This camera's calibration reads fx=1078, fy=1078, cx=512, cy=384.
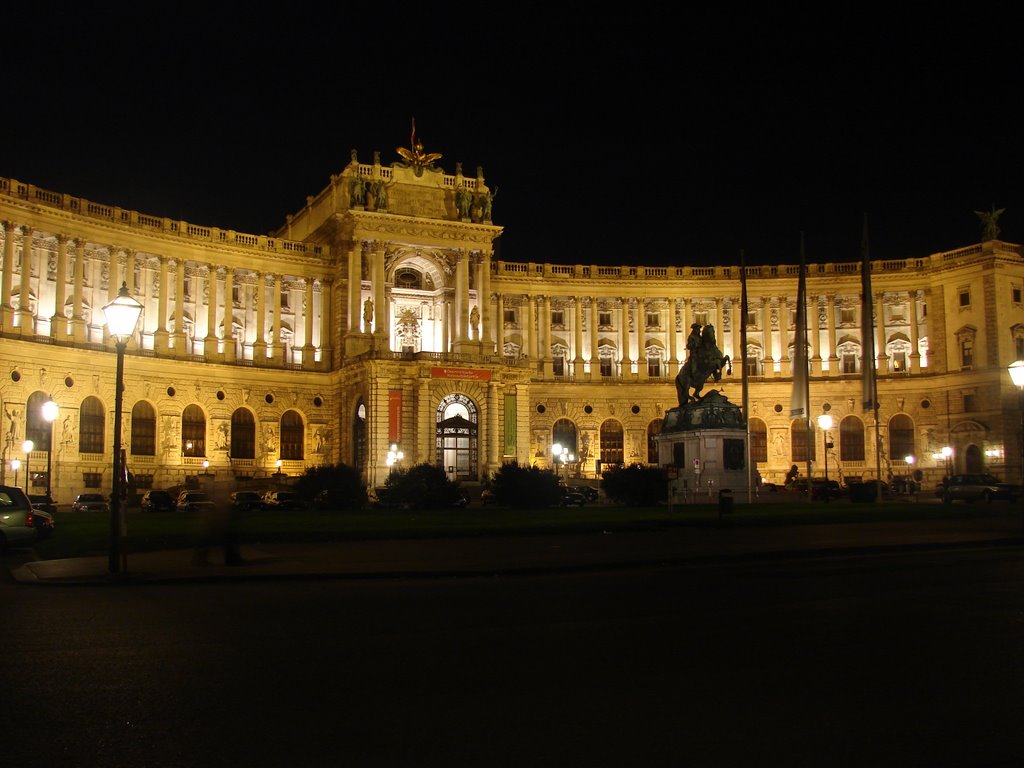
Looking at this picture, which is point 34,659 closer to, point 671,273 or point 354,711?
point 354,711

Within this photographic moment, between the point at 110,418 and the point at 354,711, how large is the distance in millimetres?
71651

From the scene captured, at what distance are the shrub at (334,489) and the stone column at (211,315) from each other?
27.4 meters

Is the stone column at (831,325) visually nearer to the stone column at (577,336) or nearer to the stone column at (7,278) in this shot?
the stone column at (577,336)

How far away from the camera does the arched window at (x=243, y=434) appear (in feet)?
274

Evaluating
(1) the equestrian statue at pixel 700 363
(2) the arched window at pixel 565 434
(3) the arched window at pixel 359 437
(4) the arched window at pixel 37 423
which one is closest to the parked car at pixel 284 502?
(4) the arched window at pixel 37 423

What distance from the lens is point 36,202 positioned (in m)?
73.2

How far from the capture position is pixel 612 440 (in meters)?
97.1

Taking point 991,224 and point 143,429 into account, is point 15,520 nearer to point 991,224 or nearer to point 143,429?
point 143,429

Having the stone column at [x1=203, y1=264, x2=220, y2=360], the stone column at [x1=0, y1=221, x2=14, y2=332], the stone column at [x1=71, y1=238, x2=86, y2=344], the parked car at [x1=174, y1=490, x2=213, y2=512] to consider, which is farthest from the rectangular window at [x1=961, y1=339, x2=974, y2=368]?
the stone column at [x1=0, y1=221, x2=14, y2=332]

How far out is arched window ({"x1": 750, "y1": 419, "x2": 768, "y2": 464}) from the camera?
95875 mm

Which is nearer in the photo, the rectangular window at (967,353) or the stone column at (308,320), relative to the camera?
the stone column at (308,320)

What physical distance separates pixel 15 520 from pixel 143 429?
5056 cm

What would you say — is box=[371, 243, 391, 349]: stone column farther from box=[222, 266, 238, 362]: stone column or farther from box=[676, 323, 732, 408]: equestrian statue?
box=[676, 323, 732, 408]: equestrian statue

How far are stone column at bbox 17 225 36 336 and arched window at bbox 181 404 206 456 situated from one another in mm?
13014
